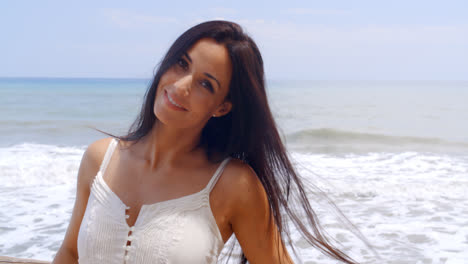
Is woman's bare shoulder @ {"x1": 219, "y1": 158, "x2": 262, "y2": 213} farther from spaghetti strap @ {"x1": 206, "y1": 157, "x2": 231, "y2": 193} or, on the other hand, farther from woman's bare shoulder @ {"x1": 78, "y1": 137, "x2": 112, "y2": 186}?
woman's bare shoulder @ {"x1": 78, "y1": 137, "x2": 112, "y2": 186}

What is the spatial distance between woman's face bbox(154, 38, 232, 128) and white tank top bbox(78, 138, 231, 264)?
0.30 meters

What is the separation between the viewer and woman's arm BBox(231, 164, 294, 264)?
1847mm

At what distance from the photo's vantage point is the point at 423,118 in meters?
17.9

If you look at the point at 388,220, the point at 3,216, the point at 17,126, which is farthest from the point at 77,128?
the point at 388,220

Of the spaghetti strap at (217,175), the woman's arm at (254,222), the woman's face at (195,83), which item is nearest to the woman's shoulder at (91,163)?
the woman's face at (195,83)

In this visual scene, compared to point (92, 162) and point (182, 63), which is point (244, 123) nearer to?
point (182, 63)

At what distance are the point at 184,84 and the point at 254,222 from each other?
24.5 inches

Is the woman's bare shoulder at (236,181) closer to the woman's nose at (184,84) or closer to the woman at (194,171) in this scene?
the woman at (194,171)

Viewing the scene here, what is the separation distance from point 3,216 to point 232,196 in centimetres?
494

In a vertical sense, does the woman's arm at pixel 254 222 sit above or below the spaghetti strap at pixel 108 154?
below

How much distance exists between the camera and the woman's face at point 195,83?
1756mm

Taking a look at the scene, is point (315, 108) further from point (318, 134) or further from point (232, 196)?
point (232, 196)

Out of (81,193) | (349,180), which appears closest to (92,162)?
(81,193)

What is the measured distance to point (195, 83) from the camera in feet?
5.82
